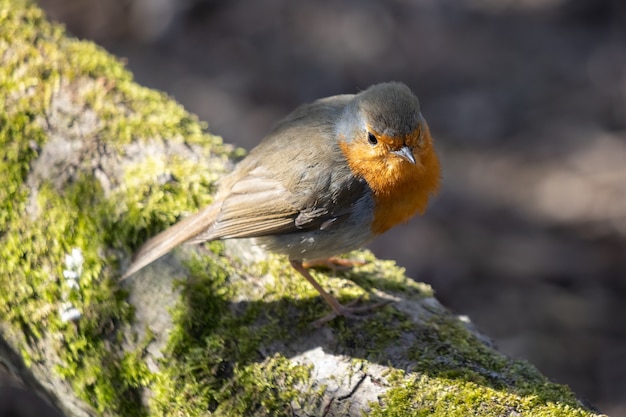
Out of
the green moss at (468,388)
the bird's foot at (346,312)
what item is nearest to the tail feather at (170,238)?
the bird's foot at (346,312)

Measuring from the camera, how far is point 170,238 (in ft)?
11.5

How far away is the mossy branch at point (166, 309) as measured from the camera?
3.09 meters

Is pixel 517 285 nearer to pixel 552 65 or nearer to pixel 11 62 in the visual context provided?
pixel 552 65

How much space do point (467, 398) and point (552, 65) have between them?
6924 millimetres

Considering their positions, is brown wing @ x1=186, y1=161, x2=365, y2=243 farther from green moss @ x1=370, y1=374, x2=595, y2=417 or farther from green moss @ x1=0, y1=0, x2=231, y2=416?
green moss @ x1=370, y1=374, x2=595, y2=417

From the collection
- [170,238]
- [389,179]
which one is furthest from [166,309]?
[389,179]

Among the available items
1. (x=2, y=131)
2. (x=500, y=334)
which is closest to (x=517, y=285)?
(x=500, y=334)

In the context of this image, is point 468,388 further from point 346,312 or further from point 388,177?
point 388,177

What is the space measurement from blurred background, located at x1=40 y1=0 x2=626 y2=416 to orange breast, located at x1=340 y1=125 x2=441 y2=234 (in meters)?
2.78

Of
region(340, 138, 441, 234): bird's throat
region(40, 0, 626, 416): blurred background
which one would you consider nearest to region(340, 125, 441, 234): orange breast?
region(340, 138, 441, 234): bird's throat

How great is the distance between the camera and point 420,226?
7.13 meters

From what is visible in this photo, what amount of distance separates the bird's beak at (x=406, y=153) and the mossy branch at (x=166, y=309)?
757 mm

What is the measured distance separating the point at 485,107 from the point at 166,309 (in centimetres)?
605

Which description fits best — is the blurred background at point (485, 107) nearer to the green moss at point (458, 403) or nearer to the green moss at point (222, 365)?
the green moss at point (458, 403)
